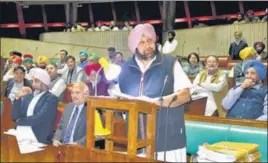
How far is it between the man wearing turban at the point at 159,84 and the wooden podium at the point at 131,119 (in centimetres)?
16

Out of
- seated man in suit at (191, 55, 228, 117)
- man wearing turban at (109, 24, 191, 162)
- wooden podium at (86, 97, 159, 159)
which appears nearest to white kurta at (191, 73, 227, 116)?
seated man in suit at (191, 55, 228, 117)

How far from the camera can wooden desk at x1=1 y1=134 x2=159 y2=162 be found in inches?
74.4

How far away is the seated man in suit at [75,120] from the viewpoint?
3.10m

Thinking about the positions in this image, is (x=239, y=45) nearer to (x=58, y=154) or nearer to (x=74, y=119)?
(x=74, y=119)

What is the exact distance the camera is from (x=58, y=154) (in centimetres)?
221

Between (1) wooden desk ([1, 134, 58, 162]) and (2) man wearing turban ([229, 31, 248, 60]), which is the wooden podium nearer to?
(1) wooden desk ([1, 134, 58, 162])

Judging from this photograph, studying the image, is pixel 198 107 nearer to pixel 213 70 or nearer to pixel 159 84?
pixel 213 70

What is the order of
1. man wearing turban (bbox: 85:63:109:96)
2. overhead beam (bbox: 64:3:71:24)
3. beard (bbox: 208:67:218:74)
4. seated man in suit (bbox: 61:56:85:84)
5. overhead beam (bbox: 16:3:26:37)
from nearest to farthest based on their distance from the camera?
man wearing turban (bbox: 85:63:109:96) < beard (bbox: 208:67:218:74) < seated man in suit (bbox: 61:56:85:84) < overhead beam (bbox: 64:3:71:24) < overhead beam (bbox: 16:3:26:37)

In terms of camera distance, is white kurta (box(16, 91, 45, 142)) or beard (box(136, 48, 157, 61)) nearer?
beard (box(136, 48, 157, 61))

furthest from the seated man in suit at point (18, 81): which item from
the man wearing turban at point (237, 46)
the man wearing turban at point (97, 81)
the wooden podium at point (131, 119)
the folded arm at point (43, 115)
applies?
the man wearing turban at point (237, 46)

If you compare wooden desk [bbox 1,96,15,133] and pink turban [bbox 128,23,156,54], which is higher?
pink turban [bbox 128,23,156,54]

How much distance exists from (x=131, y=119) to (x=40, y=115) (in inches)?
59.0

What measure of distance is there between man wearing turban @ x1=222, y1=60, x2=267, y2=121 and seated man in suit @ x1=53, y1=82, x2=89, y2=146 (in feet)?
3.60

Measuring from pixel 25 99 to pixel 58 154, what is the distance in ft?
4.55
